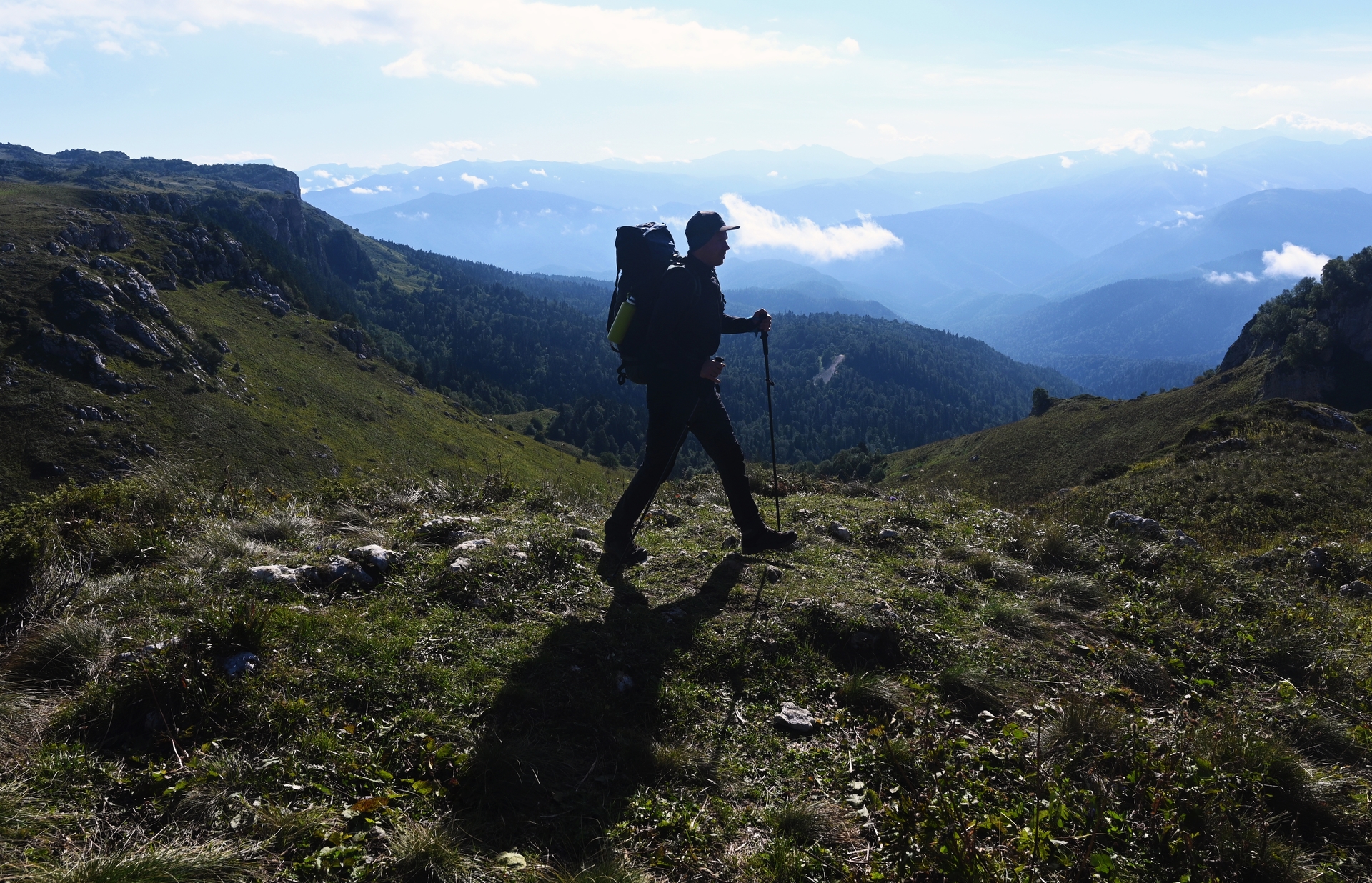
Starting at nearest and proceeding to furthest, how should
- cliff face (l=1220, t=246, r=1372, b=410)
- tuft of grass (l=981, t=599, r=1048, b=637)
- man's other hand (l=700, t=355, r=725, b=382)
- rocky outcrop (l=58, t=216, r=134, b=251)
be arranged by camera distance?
tuft of grass (l=981, t=599, r=1048, b=637), man's other hand (l=700, t=355, r=725, b=382), cliff face (l=1220, t=246, r=1372, b=410), rocky outcrop (l=58, t=216, r=134, b=251)

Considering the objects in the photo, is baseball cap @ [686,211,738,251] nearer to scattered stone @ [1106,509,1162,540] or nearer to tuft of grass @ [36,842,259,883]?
tuft of grass @ [36,842,259,883]

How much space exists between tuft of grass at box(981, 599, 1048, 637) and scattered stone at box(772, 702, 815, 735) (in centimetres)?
251

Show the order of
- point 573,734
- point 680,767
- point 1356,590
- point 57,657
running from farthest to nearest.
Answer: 1. point 1356,590
2. point 573,734
3. point 57,657
4. point 680,767

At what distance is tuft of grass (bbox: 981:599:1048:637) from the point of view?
19.9 ft

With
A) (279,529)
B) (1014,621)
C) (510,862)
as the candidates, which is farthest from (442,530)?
(1014,621)

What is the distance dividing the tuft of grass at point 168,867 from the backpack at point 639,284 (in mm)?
4785

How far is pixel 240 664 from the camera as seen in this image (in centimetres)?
407

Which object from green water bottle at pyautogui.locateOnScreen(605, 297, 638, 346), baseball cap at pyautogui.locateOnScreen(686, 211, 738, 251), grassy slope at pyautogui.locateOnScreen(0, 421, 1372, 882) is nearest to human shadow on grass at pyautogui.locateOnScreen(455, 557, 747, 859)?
grassy slope at pyautogui.locateOnScreen(0, 421, 1372, 882)

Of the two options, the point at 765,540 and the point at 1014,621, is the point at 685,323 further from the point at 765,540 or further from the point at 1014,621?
the point at 1014,621

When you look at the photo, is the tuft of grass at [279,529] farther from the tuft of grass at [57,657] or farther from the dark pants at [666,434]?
the dark pants at [666,434]

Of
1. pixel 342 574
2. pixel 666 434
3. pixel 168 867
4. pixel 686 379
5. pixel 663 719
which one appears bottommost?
pixel 663 719

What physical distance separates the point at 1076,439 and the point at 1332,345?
35171mm

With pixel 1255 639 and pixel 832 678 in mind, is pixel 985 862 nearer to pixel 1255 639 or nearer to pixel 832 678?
pixel 832 678

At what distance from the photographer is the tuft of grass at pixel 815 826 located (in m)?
3.44
